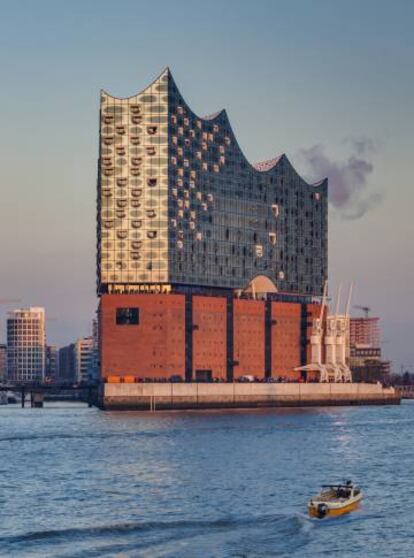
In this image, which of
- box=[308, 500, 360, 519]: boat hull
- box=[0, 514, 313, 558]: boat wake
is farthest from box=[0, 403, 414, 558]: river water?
box=[308, 500, 360, 519]: boat hull

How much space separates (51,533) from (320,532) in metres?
17.5

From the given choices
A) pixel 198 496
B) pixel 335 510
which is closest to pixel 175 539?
pixel 335 510

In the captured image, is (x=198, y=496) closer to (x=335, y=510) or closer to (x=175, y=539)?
(x=335, y=510)

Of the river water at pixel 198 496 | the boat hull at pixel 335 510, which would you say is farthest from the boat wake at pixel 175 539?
the boat hull at pixel 335 510

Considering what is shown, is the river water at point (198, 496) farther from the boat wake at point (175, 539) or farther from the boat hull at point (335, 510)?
the boat hull at point (335, 510)

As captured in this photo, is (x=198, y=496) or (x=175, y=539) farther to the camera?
(x=198, y=496)

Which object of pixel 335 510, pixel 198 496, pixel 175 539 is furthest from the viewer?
pixel 198 496

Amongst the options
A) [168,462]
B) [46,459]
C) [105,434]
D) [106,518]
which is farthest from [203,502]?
[105,434]

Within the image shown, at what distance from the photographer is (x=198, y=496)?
96.4m

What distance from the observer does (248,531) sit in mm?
80250

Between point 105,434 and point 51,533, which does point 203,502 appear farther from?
point 105,434

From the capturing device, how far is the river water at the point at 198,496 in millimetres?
75688

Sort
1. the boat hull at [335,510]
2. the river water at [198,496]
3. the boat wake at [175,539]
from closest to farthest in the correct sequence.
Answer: the boat wake at [175,539], the river water at [198,496], the boat hull at [335,510]

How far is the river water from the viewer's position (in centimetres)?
7569
